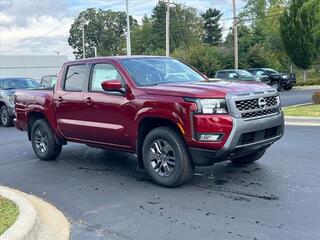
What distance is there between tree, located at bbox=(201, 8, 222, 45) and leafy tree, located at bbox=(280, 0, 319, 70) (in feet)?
120

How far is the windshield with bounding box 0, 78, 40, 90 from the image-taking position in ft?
56.9

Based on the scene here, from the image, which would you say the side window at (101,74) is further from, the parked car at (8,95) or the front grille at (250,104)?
the parked car at (8,95)

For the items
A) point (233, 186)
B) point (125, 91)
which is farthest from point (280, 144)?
point (125, 91)

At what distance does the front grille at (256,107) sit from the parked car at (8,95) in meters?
11.6

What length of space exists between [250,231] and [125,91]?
3050 mm

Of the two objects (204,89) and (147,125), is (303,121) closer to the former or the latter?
(147,125)

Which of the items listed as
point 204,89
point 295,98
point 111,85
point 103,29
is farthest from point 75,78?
point 103,29

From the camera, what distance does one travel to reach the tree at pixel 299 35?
35938 mm

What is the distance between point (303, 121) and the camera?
13.6 m

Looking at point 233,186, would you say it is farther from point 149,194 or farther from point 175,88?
point 175,88

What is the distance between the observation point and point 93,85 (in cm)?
771

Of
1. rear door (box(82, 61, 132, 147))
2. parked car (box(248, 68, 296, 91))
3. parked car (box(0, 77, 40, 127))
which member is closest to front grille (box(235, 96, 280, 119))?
rear door (box(82, 61, 132, 147))

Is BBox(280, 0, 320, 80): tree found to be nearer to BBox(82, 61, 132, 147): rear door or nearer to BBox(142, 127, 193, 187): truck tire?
BBox(82, 61, 132, 147): rear door

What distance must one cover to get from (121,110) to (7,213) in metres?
2.44
